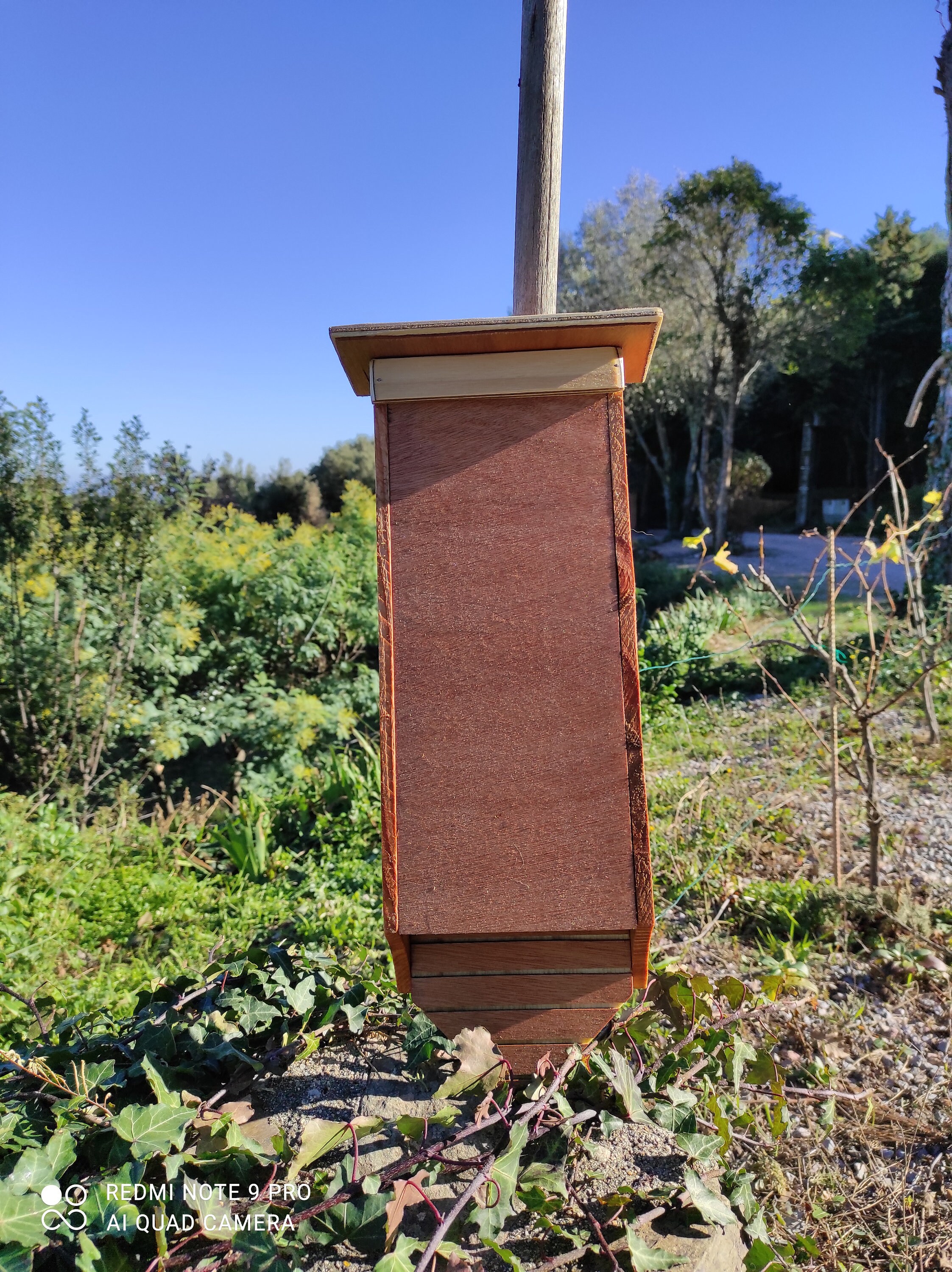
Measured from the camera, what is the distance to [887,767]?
4031mm

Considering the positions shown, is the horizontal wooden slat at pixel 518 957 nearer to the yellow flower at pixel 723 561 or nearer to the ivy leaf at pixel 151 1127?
the ivy leaf at pixel 151 1127

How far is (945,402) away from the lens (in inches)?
242

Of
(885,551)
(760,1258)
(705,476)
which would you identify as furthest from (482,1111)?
(705,476)

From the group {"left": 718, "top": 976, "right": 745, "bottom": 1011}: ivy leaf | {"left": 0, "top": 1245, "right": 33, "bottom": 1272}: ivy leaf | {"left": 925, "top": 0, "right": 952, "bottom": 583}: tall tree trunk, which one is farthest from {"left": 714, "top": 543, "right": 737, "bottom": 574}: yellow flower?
{"left": 925, "top": 0, "right": 952, "bottom": 583}: tall tree trunk

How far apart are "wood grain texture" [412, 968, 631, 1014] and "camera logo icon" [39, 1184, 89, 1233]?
23.9 inches

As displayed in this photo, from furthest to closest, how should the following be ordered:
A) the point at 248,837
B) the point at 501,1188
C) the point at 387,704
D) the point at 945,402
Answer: the point at 945,402 < the point at 248,837 < the point at 387,704 < the point at 501,1188

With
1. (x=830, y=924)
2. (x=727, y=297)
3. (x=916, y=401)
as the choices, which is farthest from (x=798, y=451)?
(x=830, y=924)

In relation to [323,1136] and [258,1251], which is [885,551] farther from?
[258,1251]

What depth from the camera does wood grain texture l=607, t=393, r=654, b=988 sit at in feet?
4.32

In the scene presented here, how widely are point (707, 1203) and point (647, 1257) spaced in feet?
0.44

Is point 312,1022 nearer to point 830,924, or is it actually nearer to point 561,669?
point 561,669

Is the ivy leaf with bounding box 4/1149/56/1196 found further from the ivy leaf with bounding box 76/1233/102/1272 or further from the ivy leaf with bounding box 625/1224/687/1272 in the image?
the ivy leaf with bounding box 625/1224/687/1272

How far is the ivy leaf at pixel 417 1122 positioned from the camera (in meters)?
1.13

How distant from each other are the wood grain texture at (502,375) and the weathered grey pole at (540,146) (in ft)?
2.17
